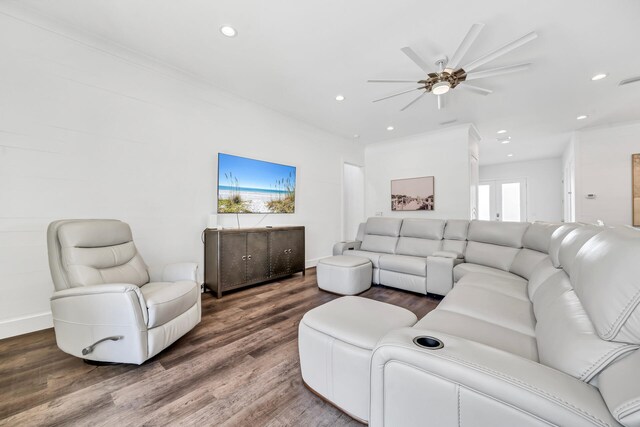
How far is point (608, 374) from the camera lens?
691 millimetres

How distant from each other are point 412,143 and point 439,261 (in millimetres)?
3367

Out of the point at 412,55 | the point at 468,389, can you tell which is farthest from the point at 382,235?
the point at 468,389

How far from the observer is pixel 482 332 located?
127cm

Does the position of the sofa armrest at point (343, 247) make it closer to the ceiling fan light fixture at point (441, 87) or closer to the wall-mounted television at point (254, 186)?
the wall-mounted television at point (254, 186)

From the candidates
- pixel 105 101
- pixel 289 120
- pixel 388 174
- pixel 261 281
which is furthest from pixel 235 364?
pixel 388 174

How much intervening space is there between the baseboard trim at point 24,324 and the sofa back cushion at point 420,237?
4.03m

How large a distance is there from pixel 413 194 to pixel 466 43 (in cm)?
361

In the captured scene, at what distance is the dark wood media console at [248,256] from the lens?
120 inches

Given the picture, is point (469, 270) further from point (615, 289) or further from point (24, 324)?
point (24, 324)

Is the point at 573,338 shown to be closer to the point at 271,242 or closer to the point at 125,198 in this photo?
the point at 271,242

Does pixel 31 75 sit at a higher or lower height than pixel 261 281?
higher

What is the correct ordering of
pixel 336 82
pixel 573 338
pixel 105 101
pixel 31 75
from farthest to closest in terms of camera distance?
pixel 336 82 < pixel 105 101 < pixel 31 75 < pixel 573 338

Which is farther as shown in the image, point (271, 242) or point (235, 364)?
point (271, 242)

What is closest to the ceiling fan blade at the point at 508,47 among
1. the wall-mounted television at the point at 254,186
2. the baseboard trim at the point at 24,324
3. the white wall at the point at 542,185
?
the wall-mounted television at the point at 254,186
